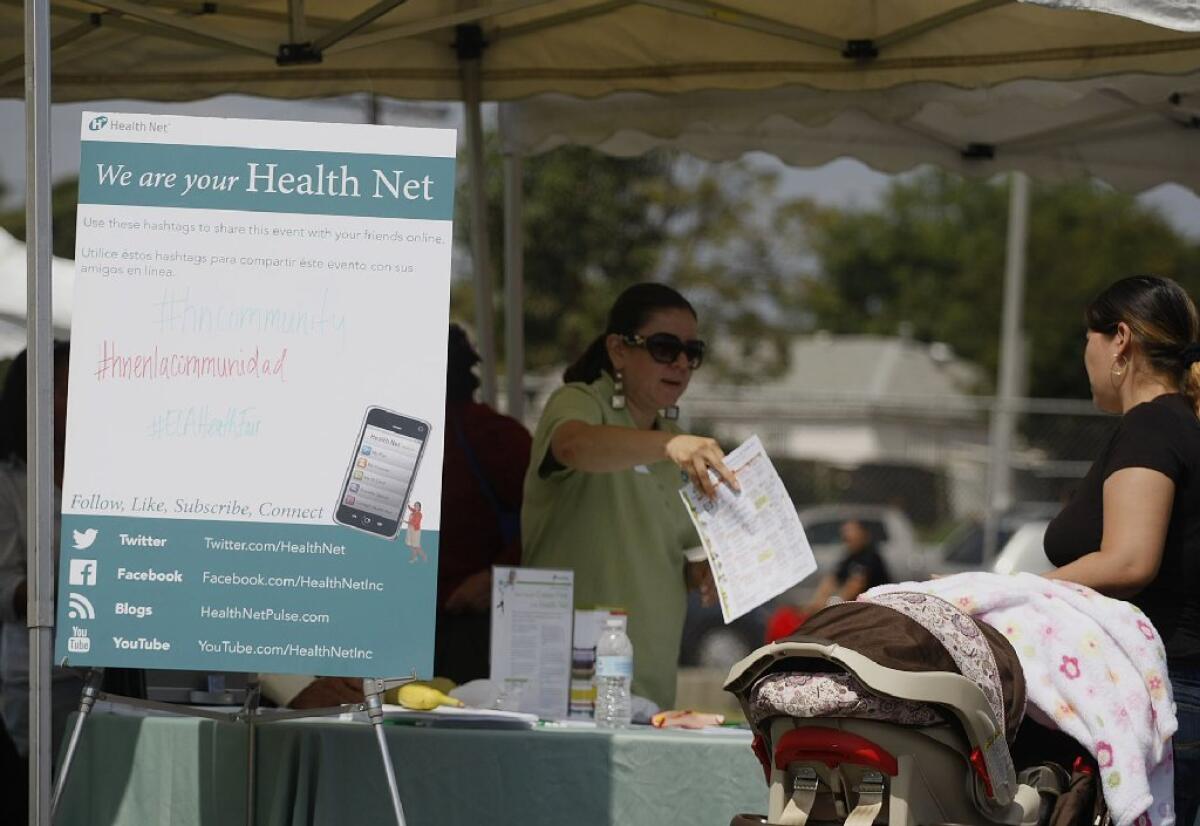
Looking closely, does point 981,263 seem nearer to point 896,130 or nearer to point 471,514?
point 896,130

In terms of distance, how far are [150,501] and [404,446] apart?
1.67 ft

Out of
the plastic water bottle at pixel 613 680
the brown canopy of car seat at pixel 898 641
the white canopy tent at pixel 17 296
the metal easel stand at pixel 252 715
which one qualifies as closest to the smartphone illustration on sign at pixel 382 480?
the metal easel stand at pixel 252 715

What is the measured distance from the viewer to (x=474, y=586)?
4.99 m

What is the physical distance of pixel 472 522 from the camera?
509 centimetres

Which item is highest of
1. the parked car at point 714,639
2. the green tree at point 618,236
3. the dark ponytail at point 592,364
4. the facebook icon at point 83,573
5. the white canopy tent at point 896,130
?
the green tree at point 618,236

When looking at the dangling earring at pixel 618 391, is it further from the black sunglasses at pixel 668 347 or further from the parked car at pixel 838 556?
the parked car at pixel 838 556

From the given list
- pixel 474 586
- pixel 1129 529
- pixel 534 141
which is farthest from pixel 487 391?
pixel 1129 529

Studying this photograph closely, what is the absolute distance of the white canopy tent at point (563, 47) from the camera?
507 centimetres

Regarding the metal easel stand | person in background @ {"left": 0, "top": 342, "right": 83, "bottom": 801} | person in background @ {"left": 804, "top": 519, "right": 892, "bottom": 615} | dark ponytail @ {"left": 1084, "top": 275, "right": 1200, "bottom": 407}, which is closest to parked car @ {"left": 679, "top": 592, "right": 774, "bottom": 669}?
person in background @ {"left": 804, "top": 519, "right": 892, "bottom": 615}

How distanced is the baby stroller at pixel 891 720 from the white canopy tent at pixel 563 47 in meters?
2.11

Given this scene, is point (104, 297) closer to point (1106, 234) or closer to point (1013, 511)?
point (1013, 511)

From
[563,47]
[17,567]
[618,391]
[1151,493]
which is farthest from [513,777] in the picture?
[563,47]

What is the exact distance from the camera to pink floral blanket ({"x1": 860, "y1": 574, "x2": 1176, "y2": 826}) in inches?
126

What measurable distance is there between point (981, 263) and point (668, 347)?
29752mm
